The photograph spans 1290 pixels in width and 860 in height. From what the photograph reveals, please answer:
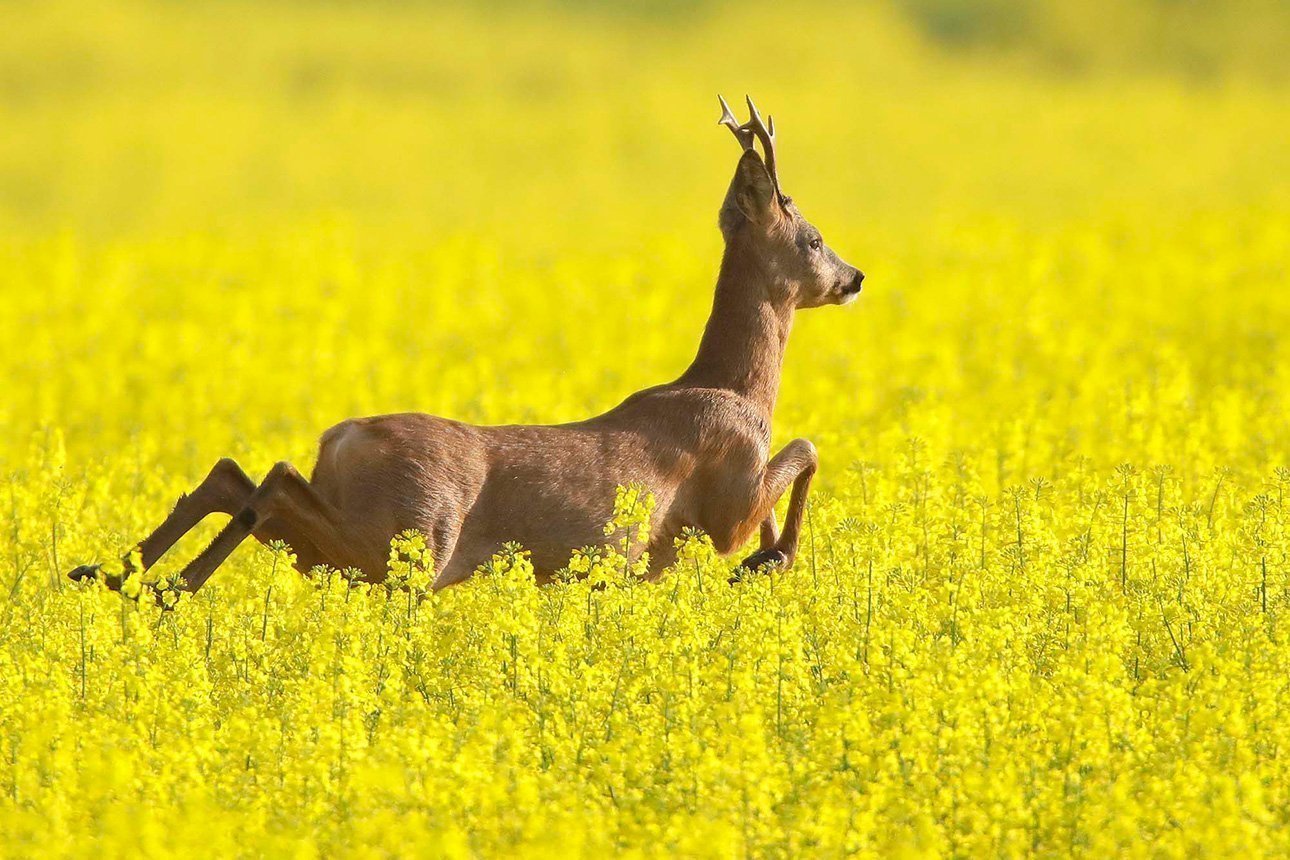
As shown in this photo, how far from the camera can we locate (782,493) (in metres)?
9.39

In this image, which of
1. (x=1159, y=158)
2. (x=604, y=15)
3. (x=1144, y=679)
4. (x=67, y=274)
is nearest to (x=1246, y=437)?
(x=1144, y=679)

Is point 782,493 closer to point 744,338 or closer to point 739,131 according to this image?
point 744,338

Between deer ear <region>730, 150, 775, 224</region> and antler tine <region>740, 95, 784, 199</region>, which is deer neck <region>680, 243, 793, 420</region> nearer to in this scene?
deer ear <region>730, 150, 775, 224</region>

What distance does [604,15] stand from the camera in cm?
6594

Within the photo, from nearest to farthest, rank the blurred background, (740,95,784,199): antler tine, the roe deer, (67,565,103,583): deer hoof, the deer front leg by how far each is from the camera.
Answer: (67,565,103,583): deer hoof < the roe deer < the deer front leg < (740,95,784,199): antler tine < the blurred background

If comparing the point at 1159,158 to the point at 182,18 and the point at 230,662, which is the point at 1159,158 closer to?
the point at 182,18

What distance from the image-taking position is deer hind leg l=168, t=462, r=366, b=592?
8141 mm

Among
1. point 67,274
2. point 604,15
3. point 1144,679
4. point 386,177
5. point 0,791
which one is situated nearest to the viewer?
point 0,791

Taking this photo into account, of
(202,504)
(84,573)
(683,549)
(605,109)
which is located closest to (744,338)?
(683,549)

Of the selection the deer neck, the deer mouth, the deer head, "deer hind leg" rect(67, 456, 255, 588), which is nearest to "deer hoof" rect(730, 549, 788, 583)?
the deer neck

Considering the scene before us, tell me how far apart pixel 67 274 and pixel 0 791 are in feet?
62.9

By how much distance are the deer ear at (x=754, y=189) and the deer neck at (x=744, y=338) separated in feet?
0.72

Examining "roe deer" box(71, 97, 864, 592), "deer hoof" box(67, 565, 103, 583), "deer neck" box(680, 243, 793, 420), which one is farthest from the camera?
"deer neck" box(680, 243, 793, 420)

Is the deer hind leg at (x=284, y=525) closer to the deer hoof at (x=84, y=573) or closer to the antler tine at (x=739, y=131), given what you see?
the deer hoof at (x=84, y=573)
